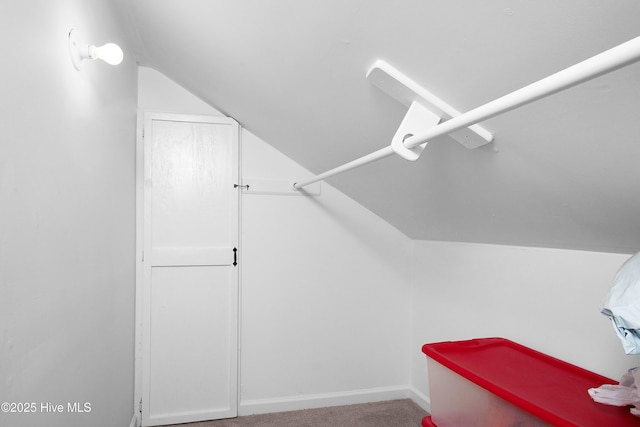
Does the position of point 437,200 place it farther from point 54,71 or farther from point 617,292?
point 54,71

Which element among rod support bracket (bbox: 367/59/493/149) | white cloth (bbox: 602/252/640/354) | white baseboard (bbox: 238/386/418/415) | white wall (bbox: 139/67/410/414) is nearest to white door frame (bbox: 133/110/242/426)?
white wall (bbox: 139/67/410/414)

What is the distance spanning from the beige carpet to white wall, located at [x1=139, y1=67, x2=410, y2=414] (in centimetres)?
7

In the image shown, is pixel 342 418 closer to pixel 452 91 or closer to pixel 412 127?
pixel 412 127

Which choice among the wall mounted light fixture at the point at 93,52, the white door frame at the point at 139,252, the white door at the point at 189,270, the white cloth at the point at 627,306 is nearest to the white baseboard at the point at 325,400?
the white door at the point at 189,270

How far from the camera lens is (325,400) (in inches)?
106

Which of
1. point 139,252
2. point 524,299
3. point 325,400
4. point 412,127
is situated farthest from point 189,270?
point 524,299

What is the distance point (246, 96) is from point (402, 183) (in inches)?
38.3

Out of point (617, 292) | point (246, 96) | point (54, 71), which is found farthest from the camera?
point (246, 96)

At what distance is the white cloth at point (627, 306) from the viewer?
806 mm

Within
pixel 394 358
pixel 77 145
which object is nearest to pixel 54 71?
pixel 77 145

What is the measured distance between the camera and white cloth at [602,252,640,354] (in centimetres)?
81

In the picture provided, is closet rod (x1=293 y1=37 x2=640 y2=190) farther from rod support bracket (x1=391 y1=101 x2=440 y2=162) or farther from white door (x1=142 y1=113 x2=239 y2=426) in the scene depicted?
white door (x1=142 y1=113 x2=239 y2=426)

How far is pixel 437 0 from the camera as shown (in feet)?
2.91

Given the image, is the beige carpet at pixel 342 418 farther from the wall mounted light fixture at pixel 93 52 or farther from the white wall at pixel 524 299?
the wall mounted light fixture at pixel 93 52
